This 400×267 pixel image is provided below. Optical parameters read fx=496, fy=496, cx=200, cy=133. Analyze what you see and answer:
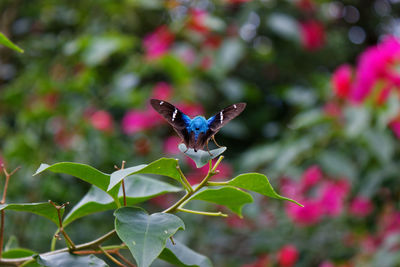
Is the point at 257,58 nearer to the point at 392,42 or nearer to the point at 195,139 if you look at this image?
the point at 392,42

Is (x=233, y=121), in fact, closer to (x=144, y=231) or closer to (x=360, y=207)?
(x=360, y=207)

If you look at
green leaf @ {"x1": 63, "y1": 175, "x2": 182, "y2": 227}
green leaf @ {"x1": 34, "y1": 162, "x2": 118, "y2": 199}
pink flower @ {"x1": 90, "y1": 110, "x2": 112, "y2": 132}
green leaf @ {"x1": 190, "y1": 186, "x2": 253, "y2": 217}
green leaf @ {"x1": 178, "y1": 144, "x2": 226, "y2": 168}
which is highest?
green leaf @ {"x1": 178, "y1": 144, "x2": 226, "y2": 168}

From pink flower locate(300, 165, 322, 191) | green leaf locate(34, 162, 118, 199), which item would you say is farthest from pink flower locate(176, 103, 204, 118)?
green leaf locate(34, 162, 118, 199)

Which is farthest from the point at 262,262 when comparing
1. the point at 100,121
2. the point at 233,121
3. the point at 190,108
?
the point at 100,121

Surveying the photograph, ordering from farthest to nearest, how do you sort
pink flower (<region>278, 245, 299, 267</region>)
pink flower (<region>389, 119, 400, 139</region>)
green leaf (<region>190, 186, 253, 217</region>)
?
Result: pink flower (<region>278, 245, 299, 267</region>) < pink flower (<region>389, 119, 400, 139</region>) < green leaf (<region>190, 186, 253, 217</region>)

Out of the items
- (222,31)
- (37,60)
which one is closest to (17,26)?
(37,60)

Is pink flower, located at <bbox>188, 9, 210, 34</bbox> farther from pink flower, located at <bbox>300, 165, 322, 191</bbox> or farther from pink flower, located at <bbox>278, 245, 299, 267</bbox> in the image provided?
pink flower, located at <bbox>278, 245, 299, 267</bbox>
